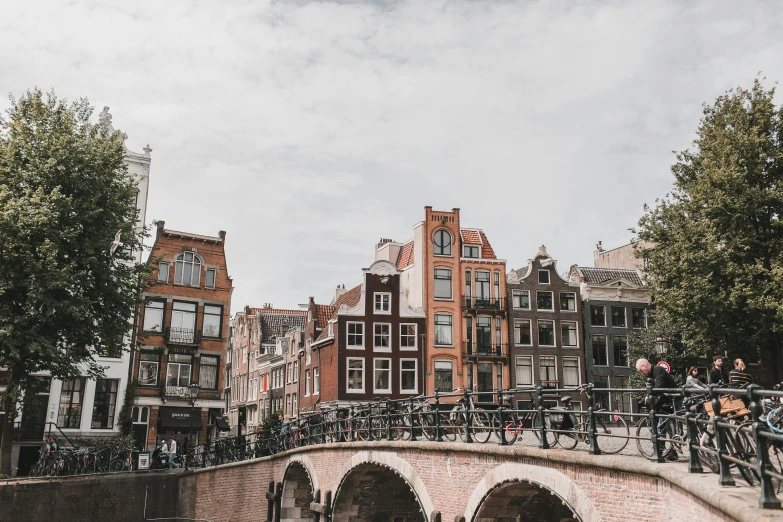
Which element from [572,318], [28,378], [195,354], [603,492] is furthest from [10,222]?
[572,318]

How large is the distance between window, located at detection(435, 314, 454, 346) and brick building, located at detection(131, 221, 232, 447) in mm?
11525

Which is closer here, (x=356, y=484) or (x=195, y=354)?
(x=356, y=484)

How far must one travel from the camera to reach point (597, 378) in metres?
39.0

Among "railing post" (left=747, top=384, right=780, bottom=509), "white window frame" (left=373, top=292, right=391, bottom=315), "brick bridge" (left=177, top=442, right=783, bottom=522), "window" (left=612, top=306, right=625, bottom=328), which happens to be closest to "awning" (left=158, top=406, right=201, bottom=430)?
"brick bridge" (left=177, top=442, right=783, bottom=522)

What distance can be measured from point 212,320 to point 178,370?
9.59 ft

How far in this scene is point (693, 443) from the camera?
757 cm

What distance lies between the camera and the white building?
89.6ft

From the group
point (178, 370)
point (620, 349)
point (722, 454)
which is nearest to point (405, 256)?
point (620, 349)

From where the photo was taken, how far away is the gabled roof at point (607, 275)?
40.9m

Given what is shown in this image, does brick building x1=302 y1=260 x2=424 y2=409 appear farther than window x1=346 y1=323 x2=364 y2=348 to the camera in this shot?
No

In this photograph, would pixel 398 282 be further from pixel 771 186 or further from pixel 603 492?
pixel 603 492

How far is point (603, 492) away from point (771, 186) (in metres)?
20.9

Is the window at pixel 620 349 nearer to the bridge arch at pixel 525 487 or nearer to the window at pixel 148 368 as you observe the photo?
the window at pixel 148 368

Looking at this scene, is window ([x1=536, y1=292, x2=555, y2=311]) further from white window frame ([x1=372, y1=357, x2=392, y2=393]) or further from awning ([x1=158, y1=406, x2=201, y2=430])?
awning ([x1=158, y1=406, x2=201, y2=430])
